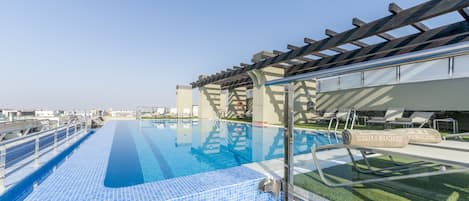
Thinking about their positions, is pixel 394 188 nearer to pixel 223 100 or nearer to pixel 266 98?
pixel 266 98

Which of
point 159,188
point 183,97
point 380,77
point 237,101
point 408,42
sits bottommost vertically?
point 159,188

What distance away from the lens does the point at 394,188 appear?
2287mm

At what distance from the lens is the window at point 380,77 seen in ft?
31.1

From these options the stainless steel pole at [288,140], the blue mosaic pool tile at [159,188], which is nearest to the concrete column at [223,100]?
the blue mosaic pool tile at [159,188]

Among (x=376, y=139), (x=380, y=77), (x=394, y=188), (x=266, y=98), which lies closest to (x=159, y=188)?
(x=376, y=139)

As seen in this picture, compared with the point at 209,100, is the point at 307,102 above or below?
below

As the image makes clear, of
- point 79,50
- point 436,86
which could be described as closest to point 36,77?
point 79,50

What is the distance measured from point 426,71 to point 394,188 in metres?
8.75

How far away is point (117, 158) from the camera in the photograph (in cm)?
451

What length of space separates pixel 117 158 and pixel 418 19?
6.83 meters

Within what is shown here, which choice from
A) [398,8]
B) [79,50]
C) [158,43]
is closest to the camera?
[398,8]

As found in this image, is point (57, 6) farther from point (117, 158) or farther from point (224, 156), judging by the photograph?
point (224, 156)

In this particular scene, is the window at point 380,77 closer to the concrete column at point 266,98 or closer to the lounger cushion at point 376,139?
the concrete column at point 266,98

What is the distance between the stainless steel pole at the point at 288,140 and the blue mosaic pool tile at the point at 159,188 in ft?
1.24
